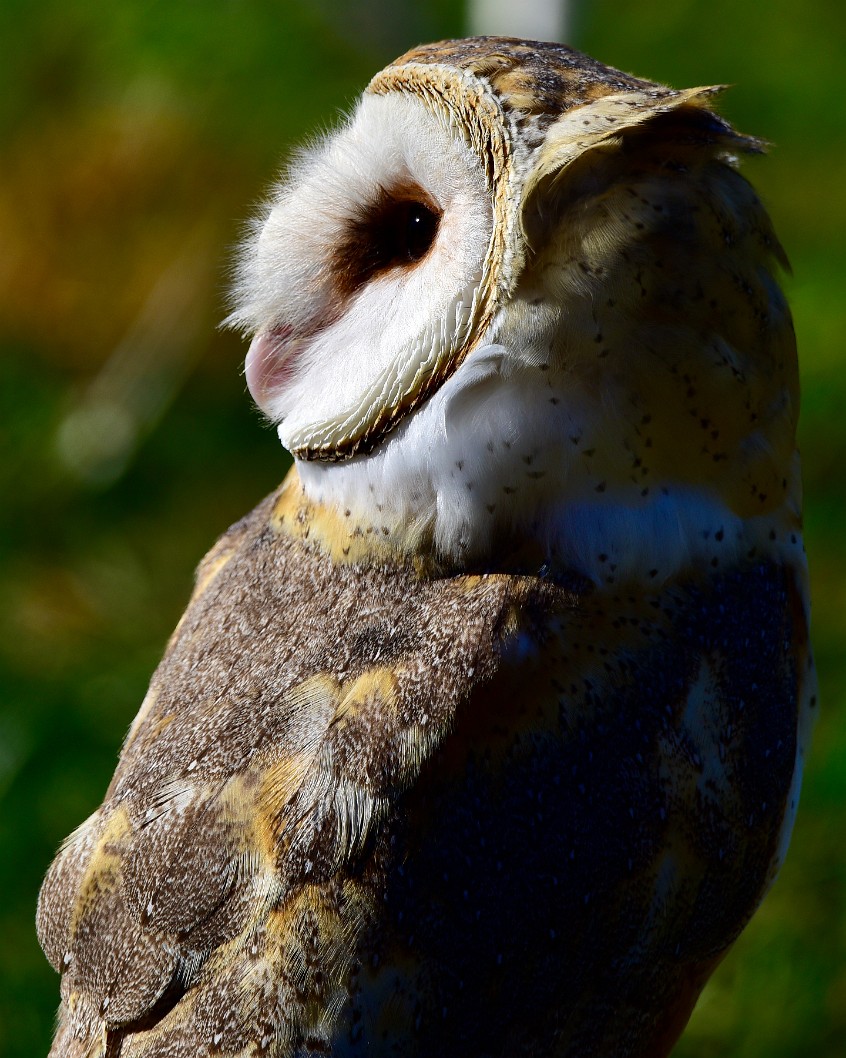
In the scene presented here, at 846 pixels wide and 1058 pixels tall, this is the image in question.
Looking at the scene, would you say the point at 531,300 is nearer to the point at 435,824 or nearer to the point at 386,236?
the point at 386,236

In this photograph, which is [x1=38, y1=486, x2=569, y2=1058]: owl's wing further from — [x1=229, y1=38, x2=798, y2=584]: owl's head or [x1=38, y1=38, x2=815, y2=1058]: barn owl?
[x1=229, y1=38, x2=798, y2=584]: owl's head

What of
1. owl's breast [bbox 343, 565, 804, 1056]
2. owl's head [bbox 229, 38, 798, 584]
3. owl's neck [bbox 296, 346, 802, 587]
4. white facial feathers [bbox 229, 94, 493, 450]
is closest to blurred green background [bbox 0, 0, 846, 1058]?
white facial feathers [bbox 229, 94, 493, 450]

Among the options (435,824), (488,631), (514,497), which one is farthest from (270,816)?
(514,497)

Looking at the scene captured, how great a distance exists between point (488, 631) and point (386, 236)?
0.42 metres

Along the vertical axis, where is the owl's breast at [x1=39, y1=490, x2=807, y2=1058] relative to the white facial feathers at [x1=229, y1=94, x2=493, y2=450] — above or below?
below

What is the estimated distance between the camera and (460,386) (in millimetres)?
1314

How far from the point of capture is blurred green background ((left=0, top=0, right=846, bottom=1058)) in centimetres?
283

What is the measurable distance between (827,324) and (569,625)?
3.95m

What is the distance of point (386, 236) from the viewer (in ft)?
4.66

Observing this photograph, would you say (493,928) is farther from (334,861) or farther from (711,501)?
(711,501)

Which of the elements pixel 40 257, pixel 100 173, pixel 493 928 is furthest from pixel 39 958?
pixel 100 173

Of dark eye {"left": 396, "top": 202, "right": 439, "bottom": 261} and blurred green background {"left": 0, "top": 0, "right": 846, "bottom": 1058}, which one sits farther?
blurred green background {"left": 0, "top": 0, "right": 846, "bottom": 1058}

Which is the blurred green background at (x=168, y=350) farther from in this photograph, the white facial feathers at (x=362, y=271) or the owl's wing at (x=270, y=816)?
the owl's wing at (x=270, y=816)

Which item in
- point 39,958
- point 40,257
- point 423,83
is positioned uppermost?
point 423,83
